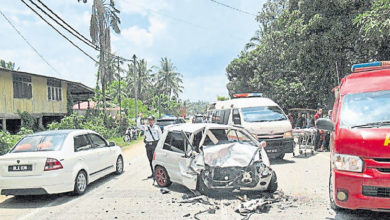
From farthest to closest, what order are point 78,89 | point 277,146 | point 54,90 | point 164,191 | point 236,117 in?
point 78,89
point 54,90
point 236,117
point 277,146
point 164,191

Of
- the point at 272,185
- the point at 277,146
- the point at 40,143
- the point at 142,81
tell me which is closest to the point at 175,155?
the point at 272,185

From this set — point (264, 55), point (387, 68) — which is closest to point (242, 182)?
point (387, 68)

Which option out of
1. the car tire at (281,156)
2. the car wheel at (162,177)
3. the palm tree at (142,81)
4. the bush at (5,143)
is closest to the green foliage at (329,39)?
the car tire at (281,156)

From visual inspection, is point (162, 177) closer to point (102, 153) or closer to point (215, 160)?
point (215, 160)

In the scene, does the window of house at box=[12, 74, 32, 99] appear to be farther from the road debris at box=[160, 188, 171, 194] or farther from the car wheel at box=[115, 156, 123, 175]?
the road debris at box=[160, 188, 171, 194]

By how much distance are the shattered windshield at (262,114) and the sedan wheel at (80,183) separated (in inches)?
228

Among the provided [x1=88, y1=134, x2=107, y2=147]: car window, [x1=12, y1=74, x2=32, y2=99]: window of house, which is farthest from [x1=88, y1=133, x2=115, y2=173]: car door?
[x1=12, y1=74, x2=32, y2=99]: window of house

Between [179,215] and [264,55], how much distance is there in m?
26.4

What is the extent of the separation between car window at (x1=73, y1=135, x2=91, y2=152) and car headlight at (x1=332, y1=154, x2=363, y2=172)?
5696 millimetres

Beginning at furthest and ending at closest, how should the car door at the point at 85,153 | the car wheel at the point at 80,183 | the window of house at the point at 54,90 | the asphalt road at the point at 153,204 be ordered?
the window of house at the point at 54,90, the car door at the point at 85,153, the car wheel at the point at 80,183, the asphalt road at the point at 153,204

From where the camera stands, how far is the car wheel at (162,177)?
7.53 meters

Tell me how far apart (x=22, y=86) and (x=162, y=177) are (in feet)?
57.5

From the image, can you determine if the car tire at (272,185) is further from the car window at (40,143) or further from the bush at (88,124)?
the bush at (88,124)

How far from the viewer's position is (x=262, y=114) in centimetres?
1121
